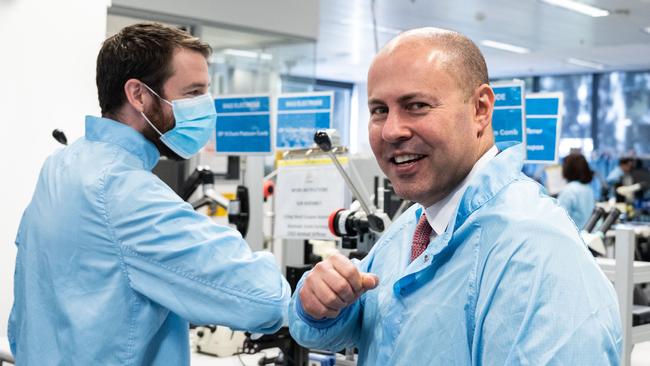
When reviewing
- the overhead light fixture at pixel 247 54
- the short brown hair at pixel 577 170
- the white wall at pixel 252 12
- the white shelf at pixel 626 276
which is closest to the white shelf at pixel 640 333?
the white shelf at pixel 626 276

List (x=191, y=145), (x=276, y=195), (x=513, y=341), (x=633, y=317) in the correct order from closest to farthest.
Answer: (x=513, y=341), (x=191, y=145), (x=633, y=317), (x=276, y=195)

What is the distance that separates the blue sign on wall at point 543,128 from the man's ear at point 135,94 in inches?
76.3

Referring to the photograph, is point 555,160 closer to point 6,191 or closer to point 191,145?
point 191,145

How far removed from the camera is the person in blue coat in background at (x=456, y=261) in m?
0.84

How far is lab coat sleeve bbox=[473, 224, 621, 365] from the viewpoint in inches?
32.4

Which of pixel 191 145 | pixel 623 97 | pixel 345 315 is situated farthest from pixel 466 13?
pixel 345 315

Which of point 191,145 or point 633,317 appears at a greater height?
point 191,145

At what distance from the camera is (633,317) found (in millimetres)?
2801

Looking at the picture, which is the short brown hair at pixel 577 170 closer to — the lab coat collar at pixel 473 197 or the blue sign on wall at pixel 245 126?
the blue sign on wall at pixel 245 126

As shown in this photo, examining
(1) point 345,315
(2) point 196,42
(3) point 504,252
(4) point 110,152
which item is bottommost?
(1) point 345,315

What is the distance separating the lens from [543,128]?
10.6 feet

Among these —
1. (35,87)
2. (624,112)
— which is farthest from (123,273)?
(624,112)

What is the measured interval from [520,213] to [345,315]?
0.33 m

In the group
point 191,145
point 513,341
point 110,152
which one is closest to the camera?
point 513,341
